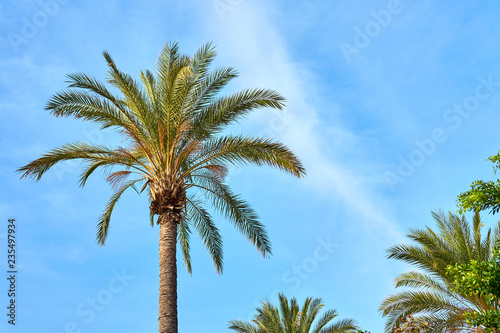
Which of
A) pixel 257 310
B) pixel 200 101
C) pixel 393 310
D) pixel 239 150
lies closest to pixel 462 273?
pixel 239 150

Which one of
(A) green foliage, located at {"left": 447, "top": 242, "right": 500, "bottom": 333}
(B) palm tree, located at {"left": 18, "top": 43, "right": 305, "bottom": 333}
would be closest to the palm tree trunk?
(B) palm tree, located at {"left": 18, "top": 43, "right": 305, "bottom": 333}

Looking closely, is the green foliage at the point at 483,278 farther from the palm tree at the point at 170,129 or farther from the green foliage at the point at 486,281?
the palm tree at the point at 170,129

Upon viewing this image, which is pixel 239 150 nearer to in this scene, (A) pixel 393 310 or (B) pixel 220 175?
(B) pixel 220 175

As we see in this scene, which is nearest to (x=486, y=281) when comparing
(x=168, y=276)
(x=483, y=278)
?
→ (x=483, y=278)

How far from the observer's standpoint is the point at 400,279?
19859 mm

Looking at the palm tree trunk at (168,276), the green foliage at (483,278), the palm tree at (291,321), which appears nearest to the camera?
the green foliage at (483,278)

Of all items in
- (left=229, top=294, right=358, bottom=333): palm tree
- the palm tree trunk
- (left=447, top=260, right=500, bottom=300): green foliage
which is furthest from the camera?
(left=229, top=294, right=358, bottom=333): palm tree

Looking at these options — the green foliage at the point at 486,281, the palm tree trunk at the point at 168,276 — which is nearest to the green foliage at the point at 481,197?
the green foliage at the point at 486,281

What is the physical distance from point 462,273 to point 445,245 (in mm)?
9740

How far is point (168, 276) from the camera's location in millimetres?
14047

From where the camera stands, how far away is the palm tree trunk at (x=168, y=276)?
1351 cm

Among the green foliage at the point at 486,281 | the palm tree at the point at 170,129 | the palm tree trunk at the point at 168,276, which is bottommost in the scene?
the green foliage at the point at 486,281

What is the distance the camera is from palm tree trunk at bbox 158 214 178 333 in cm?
1351

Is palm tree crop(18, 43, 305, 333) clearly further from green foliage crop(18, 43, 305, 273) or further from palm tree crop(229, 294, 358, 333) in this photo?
palm tree crop(229, 294, 358, 333)
